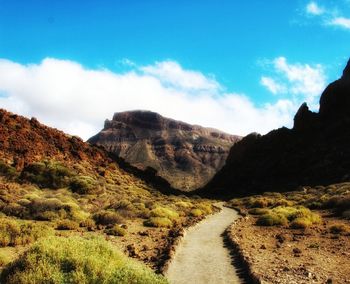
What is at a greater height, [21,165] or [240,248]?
[21,165]

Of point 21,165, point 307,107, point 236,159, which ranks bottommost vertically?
point 21,165

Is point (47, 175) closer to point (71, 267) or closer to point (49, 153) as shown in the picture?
point (49, 153)

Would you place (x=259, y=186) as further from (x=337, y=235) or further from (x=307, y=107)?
(x=337, y=235)

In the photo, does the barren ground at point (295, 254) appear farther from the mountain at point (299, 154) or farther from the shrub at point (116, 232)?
the mountain at point (299, 154)

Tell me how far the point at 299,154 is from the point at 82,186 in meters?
53.3

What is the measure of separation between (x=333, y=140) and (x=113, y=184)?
4577cm

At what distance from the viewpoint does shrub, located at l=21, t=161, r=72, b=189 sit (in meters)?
42.9

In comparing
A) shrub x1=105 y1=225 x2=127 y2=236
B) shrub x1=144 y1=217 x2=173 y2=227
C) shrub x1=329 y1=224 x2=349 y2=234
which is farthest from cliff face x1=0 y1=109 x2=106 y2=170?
shrub x1=329 y1=224 x2=349 y2=234

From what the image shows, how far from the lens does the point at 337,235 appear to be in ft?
68.2

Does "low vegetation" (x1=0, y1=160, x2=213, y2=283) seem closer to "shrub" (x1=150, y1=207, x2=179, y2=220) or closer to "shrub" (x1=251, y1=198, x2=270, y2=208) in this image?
"shrub" (x1=150, y1=207, x2=179, y2=220)

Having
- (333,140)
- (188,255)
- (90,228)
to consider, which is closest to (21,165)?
(90,228)

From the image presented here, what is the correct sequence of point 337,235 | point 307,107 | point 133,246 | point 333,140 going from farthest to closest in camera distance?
point 307,107 → point 333,140 → point 337,235 → point 133,246

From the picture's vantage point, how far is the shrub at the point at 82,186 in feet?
138

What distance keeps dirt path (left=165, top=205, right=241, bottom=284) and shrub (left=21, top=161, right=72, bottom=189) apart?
25311 mm
